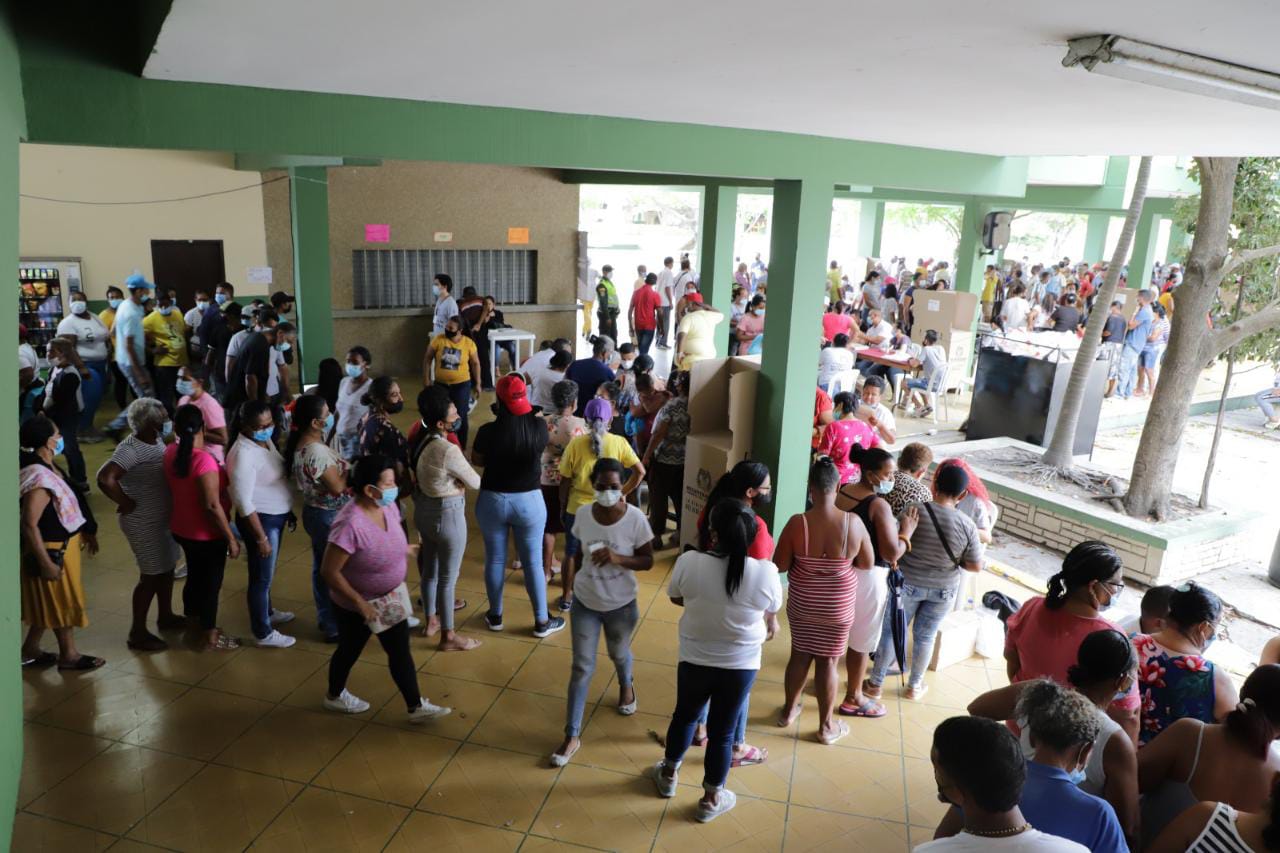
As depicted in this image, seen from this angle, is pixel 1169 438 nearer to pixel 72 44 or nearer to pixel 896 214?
pixel 72 44

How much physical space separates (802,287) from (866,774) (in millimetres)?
2888

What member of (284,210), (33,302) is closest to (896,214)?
(284,210)

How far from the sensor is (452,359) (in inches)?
303

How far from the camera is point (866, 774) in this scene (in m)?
3.99

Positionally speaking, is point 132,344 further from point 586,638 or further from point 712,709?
point 712,709

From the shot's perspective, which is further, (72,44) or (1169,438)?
(1169,438)

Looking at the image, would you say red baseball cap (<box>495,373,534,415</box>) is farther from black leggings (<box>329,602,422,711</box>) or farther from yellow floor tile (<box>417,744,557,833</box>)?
yellow floor tile (<box>417,744,557,833</box>)

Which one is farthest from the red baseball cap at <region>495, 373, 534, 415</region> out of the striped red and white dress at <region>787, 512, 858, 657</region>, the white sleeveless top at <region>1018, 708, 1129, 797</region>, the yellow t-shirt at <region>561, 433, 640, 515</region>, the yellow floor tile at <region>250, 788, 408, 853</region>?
the white sleeveless top at <region>1018, 708, 1129, 797</region>

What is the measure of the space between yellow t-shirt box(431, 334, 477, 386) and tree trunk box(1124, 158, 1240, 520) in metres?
5.83

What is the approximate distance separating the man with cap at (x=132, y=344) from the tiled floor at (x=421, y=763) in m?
4.48

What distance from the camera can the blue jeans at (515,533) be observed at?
464 centimetres

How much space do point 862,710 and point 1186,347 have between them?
4.79m

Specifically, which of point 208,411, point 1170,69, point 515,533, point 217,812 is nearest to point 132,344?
point 208,411

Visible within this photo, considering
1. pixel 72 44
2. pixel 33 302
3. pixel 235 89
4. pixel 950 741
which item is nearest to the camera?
pixel 950 741
